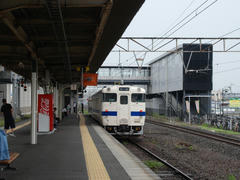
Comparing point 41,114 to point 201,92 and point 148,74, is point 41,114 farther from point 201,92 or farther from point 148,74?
point 148,74

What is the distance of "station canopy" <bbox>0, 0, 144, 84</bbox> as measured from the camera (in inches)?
266

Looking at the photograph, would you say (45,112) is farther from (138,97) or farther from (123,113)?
(138,97)

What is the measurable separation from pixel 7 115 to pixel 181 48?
26445 millimetres

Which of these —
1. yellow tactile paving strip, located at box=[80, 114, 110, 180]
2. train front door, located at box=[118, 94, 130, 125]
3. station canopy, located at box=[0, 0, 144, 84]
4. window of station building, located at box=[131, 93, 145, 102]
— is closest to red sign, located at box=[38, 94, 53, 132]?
station canopy, located at box=[0, 0, 144, 84]

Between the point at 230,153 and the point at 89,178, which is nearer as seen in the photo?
the point at 89,178

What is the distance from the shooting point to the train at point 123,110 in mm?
15781

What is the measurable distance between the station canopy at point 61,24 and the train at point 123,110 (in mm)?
2722

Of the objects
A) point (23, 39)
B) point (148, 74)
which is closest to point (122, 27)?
point (23, 39)

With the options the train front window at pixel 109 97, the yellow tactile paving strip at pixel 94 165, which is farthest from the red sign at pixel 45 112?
the yellow tactile paving strip at pixel 94 165

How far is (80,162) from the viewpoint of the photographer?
7496mm

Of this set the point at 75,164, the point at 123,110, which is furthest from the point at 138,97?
the point at 75,164

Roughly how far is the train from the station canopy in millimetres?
2722

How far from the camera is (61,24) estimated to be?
804cm

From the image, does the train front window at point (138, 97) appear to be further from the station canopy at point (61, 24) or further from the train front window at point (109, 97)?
the station canopy at point (61, 24)
